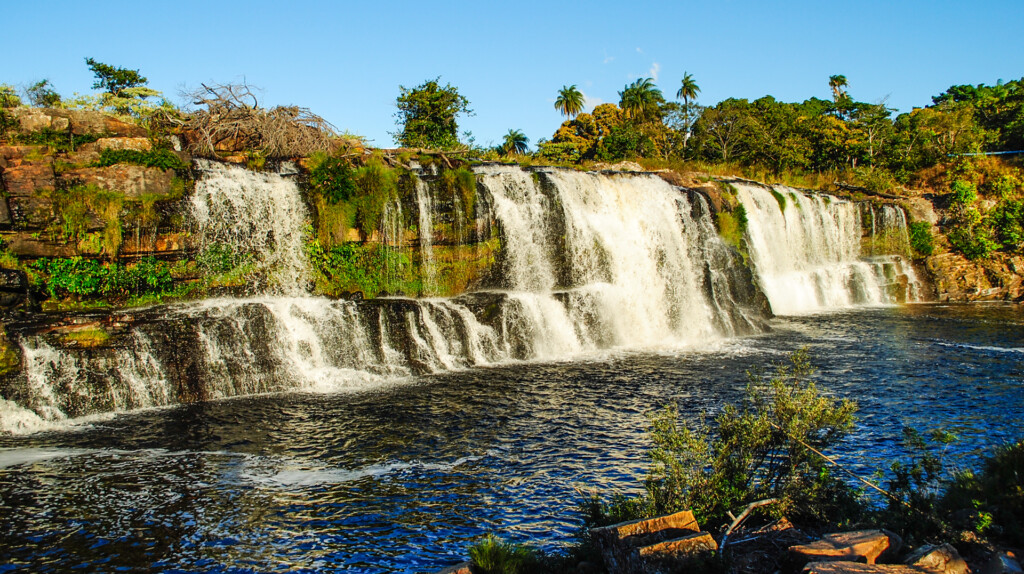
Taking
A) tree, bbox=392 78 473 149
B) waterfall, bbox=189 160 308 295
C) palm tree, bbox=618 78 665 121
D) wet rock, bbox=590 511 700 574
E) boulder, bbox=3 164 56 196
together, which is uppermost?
palm tree, bbox=618 78 665 121

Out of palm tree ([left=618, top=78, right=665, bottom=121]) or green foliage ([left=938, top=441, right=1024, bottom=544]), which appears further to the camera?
palm tree ([left=618, top=78, right=665, bottom=121])

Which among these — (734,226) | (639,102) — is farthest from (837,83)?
(734,226)

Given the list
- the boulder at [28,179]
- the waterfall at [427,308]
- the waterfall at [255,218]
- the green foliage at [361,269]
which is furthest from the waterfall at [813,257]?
the boulder at [28,179]

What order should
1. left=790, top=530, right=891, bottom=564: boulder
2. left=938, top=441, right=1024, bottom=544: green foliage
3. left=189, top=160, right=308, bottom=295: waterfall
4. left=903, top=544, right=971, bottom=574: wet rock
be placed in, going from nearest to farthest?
left=903, top=544, right=971, bottom=574: wet rock < left=790, top=530, right=891, bottom=564: boulder < left=938, top=441, right=1024, bottom=544: green foliage < left=189, top=160, right=308, bottom=295: waterfall

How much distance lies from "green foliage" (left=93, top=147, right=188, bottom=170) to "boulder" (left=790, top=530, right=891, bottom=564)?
16.5 m

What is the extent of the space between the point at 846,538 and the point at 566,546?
2555mm

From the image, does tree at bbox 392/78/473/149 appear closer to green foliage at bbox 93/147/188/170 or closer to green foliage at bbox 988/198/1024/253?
green foliage at bbox 93/147/188/170

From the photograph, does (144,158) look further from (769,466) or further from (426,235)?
(769,466)

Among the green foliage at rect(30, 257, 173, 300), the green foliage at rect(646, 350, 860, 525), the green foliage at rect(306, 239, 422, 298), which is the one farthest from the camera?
the green foliage at rect(306, 239, 422, 298)

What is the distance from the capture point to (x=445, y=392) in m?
12.9

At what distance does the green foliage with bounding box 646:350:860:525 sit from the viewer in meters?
5.64

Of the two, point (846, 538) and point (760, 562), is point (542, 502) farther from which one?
point (846, 538)

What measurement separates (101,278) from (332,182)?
626 cm

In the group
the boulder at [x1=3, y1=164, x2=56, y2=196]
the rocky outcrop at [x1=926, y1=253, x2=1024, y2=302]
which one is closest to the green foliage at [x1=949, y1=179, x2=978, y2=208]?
the rocky outcrop at [x1=926, y1=253, x2=1024, y2=302]
